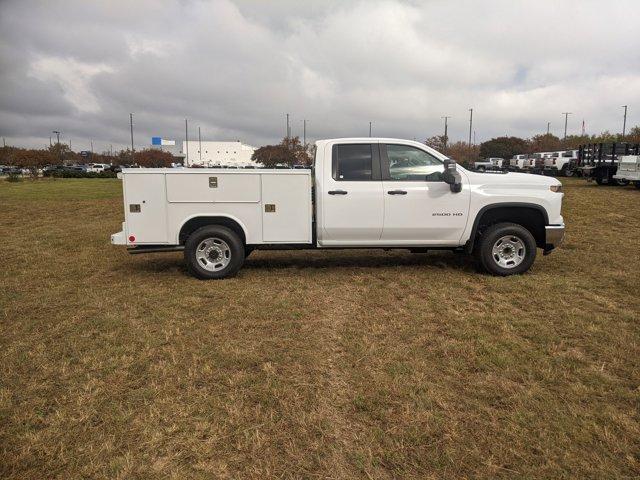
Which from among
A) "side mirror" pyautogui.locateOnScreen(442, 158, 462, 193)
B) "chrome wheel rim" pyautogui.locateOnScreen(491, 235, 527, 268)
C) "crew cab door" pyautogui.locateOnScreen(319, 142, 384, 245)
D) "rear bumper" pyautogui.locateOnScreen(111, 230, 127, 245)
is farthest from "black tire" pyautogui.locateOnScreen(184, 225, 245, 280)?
"chrome wheel rim" pyautogui.locateOnScreen(491, 235, 527, 268)

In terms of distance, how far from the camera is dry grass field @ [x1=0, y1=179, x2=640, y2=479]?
2682mm

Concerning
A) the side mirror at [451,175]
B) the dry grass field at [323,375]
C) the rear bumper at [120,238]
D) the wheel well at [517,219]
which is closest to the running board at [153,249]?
the rear bumper at [120,238]

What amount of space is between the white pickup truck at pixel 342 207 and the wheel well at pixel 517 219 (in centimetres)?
2

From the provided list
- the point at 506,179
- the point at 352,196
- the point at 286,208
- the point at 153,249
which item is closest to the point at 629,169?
the point at 506,179

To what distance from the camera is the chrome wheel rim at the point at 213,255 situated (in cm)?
645

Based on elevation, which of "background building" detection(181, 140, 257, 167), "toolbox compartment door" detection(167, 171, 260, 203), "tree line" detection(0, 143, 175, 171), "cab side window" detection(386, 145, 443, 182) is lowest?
"toolbox compartment door" detection(167, 171, 260, 203)

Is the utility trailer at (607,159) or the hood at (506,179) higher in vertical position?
the utility trailer at (607,159)

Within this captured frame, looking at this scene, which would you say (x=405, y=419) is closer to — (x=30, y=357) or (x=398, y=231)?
(x=30, y=357)

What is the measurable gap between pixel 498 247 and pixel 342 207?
2297 millimetres

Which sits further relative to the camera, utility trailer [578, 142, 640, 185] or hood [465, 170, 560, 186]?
utility trailer [578, 142, 640, 185]

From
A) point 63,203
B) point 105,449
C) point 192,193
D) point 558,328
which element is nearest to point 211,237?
point 192,193

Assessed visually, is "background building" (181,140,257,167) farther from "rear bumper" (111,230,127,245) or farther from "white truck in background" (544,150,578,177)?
"rear bumper" (111,230,127,245)

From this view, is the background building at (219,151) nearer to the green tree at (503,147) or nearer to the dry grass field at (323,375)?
the green tree at (503,147)

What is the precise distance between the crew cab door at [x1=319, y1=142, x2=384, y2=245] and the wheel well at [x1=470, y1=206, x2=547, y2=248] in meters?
1.50
